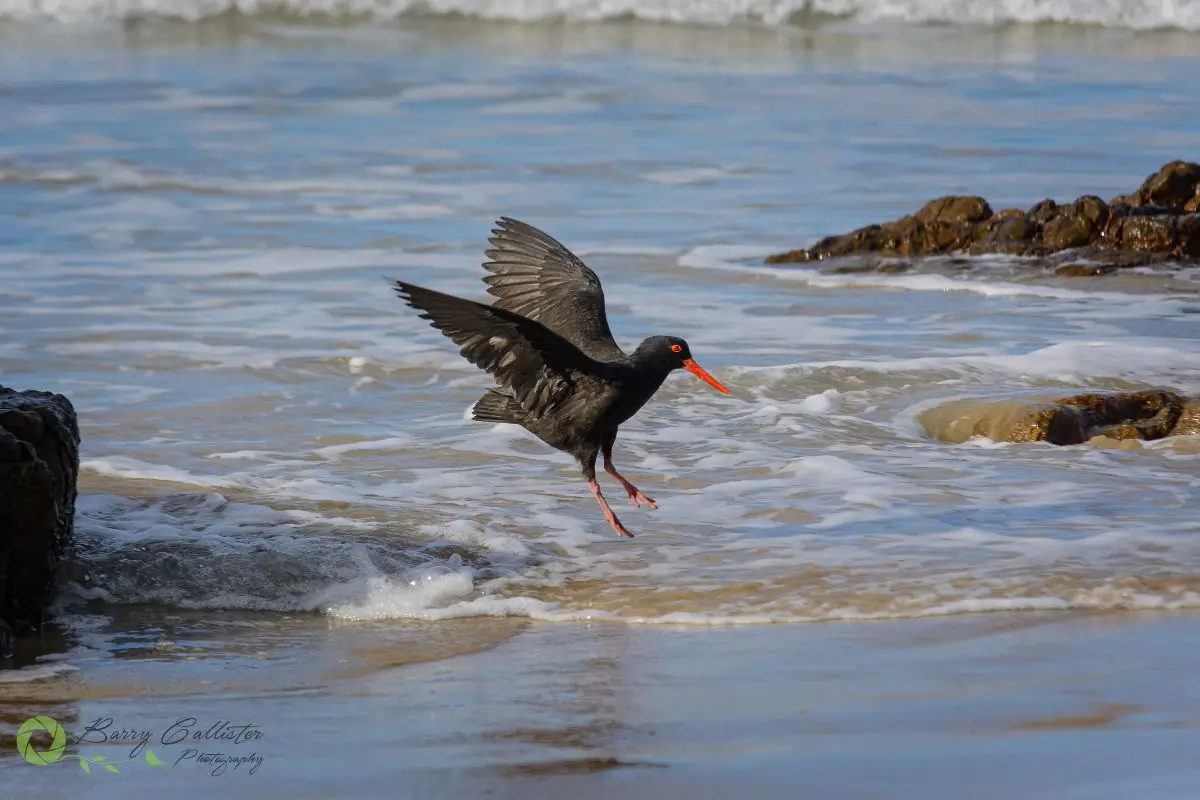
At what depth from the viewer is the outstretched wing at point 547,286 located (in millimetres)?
6496

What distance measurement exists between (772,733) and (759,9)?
2634 cm

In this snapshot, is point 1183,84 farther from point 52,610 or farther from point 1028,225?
point 52,610

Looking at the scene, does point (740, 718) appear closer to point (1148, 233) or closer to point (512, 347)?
point (512, 347)

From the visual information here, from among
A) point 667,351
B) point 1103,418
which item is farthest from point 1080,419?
point 667,351

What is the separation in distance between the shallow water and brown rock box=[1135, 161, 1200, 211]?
1.22 meters

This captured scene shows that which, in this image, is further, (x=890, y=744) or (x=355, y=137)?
(x=355, y=137)

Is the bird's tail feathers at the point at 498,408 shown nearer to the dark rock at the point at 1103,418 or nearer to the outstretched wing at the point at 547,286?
the outstretched wing at the point at 547,286

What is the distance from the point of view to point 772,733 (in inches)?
150

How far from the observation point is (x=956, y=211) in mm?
12359

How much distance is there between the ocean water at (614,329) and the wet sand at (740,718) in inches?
13.2

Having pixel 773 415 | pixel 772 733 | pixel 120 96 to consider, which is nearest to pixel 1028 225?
pixel 773 415

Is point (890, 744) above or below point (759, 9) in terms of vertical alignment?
below

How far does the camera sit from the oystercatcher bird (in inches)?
222

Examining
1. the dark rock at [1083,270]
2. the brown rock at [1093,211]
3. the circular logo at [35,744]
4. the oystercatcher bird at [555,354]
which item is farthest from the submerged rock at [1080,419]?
the circular logo at [35,744]
